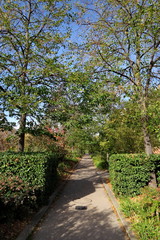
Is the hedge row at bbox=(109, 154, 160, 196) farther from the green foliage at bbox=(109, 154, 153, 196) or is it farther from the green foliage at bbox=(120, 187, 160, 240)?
the green foliage at bbox=(120, 187, 160, 240)

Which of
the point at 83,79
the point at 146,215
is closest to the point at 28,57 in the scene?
the point at 83,79

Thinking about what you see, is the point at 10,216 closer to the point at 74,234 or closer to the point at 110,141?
the point at 74,234

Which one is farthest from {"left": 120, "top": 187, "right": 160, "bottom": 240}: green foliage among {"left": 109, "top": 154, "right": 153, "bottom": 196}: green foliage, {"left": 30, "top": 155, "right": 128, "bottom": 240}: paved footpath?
{"left": 109, "top": 154, "right": 153, "bottom": 196}: green foliage

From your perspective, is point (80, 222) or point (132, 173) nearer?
point (80, 222)

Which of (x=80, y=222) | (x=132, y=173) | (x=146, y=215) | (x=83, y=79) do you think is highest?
(x=83, y=79)

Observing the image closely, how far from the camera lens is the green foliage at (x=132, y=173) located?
22.3 feet

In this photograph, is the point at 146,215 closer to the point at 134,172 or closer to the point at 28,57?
the point at 134,172

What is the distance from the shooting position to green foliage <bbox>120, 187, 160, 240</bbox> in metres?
3.99

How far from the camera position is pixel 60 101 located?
805cm

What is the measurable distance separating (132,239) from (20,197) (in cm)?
285

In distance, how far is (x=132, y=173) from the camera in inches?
271

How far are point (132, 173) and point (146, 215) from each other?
2336 mm

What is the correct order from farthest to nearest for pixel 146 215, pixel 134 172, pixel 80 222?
pixel 134 172 → pixel 80 222 → pixel 146 215

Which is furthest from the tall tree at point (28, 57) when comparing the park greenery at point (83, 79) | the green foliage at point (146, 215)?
the green foliage at point (146, 215)
